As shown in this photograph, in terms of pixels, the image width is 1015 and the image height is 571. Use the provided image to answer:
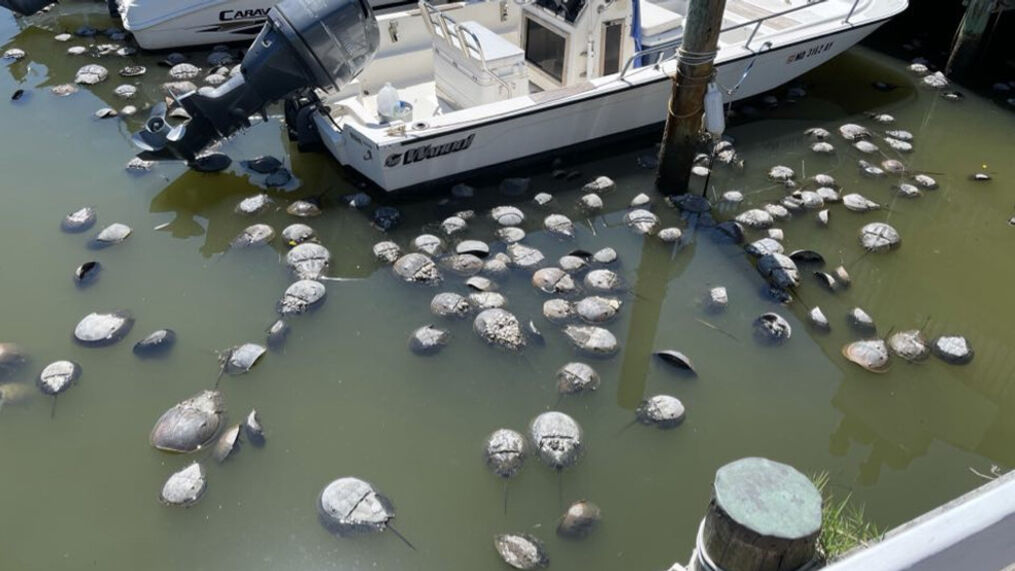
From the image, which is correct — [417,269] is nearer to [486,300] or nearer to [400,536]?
[486,300]

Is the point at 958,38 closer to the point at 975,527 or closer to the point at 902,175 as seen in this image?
the point at 902,175

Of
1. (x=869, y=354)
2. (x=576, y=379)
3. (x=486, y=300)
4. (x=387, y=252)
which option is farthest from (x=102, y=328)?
(x=869, y=354)

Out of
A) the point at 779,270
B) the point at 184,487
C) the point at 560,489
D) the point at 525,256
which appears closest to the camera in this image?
the point at 184,487

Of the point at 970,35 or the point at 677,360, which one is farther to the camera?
the point at 970,35

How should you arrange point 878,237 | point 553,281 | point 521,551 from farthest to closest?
point 878,237, point 553,281, point 521,551

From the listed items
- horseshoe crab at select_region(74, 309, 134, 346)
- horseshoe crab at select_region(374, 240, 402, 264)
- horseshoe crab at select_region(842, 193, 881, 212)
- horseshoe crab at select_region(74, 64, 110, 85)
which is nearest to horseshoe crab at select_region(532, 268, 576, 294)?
horseshoe crab at select_region(374, 240, 402, 264)

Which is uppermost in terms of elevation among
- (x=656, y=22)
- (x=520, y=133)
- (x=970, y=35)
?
(x=656, y=22)
